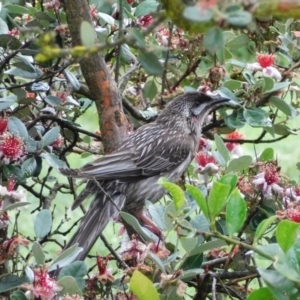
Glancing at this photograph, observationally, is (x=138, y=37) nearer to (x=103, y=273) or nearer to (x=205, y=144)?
(x=103, y=273)

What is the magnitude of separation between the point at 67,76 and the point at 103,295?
0.97 meters

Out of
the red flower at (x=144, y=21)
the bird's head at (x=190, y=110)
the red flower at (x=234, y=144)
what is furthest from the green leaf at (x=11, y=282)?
the bird's head at (x=190, y=110)

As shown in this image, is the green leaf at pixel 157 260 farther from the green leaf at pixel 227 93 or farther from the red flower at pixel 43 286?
the green leaf at pixel 227 93

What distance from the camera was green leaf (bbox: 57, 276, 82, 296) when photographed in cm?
193

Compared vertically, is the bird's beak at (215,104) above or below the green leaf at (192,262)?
above

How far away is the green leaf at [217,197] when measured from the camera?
1.76 m

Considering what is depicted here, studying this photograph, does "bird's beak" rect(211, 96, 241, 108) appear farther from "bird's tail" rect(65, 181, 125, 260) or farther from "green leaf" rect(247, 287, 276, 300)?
"green leaf" rect(247, 287, 276, 300)

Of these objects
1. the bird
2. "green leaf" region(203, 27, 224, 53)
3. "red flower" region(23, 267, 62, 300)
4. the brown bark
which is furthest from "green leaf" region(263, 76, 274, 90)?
"green leaf" region(203, 27, 224, 53)

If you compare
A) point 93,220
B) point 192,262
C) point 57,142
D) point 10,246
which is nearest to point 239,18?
point 192,262

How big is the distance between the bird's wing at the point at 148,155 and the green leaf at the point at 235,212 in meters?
1.82

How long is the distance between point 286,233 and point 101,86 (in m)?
1.40

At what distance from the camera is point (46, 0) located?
3182 mm

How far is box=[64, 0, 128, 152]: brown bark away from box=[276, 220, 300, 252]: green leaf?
126 cm

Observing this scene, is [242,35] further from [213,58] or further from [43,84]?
[43,84]
